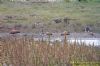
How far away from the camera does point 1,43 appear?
6.32m

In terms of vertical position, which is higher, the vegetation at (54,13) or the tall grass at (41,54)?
the tall grass at (41,54)

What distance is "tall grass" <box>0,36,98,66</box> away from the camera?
224 inches

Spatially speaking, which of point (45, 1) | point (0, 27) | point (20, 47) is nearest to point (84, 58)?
point (20, 47)

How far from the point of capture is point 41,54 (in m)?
5.71

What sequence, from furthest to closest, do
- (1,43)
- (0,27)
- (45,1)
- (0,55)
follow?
(45,1), (0,27), (1,43), (0,55)

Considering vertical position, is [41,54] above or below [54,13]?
above

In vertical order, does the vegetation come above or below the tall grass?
below

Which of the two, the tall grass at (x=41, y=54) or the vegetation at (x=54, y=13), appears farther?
the vegetation at (x=54, y=13)

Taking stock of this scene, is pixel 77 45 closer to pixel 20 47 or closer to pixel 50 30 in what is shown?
pixel 20 47

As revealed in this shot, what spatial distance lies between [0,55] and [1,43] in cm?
56

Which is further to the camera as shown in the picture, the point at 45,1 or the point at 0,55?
the point at 45,1

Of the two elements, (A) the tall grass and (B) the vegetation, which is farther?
(B) the vegetation

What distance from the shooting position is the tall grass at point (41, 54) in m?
5.68

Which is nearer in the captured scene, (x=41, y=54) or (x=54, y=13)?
(x=41, y=54)
